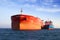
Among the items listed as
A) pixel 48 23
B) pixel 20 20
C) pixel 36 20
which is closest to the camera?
pixel 20 20

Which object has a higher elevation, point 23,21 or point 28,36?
point 23,21

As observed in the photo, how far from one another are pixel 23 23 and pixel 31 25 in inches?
211

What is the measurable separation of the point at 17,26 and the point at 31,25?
7.56m

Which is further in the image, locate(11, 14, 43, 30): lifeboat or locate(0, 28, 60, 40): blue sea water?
locate(11, 14, 43, 30): lifeboat

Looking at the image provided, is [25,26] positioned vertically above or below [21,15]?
below

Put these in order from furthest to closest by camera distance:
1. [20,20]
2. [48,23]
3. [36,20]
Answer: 1. [48,23]
2. [36,20]
3. [20,20]

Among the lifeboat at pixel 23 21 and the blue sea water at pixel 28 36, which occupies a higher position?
the lifeboat at pixel 23 21

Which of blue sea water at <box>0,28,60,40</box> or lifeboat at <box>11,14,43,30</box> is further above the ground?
lifeboat at <box>11,14,43,30</box>

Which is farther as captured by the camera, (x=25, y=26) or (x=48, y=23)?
(x=48, y=23)

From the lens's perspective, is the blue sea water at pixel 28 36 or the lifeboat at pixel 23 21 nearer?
the blue sea water at pixel 28 36

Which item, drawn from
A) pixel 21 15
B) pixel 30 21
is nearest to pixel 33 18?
pixel 30 21

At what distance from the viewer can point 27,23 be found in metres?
80.6

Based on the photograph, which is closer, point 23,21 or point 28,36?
point 28,36

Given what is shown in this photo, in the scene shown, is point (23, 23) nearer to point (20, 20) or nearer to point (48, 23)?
point (20, 20)
